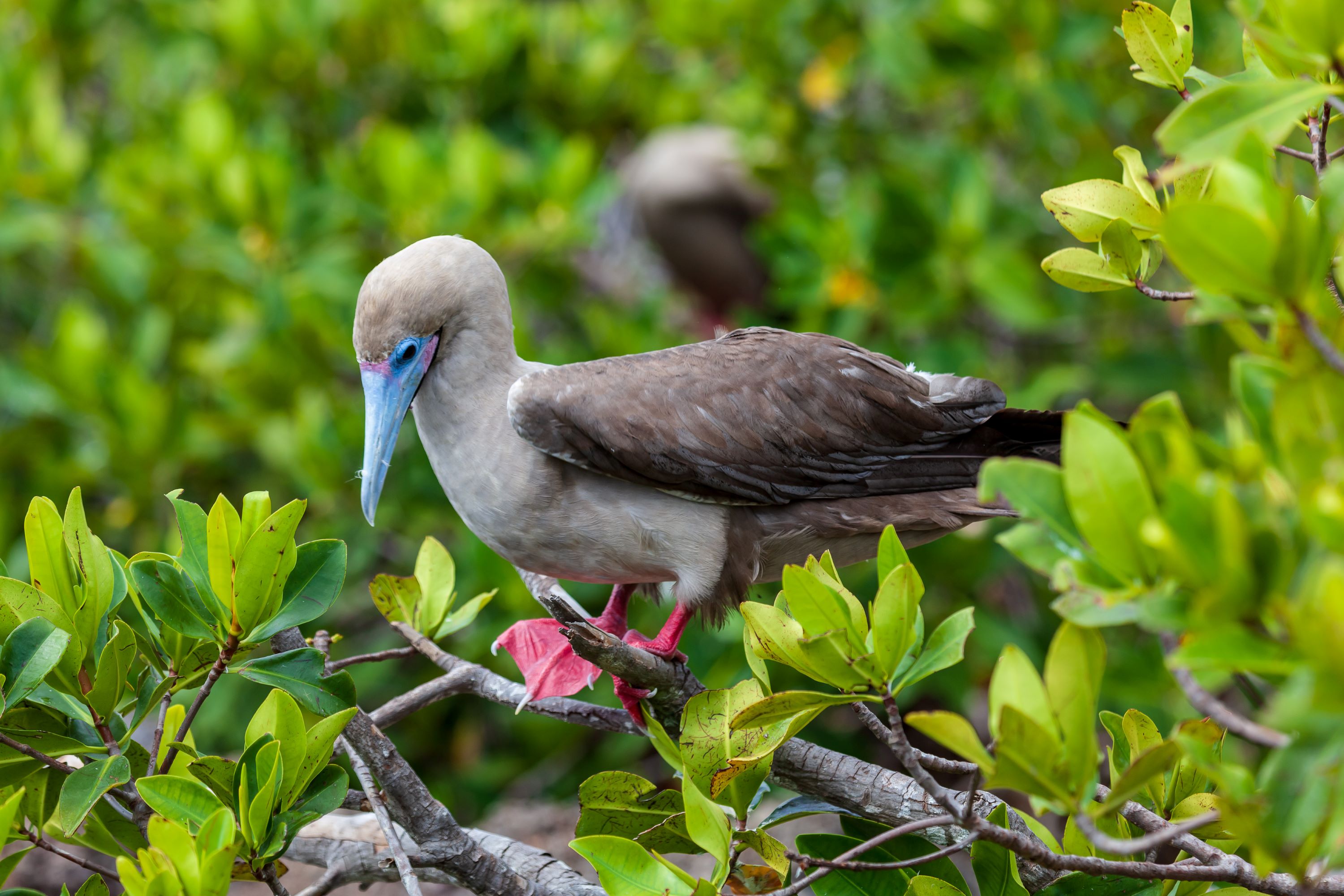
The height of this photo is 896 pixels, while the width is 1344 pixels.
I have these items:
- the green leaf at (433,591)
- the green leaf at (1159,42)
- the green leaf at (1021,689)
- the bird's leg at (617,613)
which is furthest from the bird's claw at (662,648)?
the green leaf at (1159,42)

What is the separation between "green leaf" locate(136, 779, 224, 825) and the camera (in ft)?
5.41

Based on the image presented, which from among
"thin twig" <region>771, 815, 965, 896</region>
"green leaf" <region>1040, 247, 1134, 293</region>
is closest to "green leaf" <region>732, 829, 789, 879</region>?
"thin twig" <region>771, 815, 965, 896</region>

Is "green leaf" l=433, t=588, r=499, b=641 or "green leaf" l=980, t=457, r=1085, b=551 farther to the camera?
"green leaf" l=433, t=588, r=499, b=641

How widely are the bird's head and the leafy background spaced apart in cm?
156

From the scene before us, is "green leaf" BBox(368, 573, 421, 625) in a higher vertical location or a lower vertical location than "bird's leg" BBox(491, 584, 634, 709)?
higher

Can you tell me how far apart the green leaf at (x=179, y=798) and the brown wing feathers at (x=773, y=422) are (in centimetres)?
104

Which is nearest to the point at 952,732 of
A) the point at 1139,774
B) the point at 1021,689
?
the point at 1021,689

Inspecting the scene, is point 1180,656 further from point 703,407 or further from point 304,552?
Result: point 703,407

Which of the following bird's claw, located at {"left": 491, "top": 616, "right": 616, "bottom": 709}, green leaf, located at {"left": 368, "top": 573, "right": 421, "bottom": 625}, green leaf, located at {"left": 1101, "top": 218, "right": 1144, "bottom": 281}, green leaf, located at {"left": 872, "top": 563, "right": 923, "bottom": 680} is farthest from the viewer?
bird's claw, located at {"left": 491, "top": 616, "right": 616, "bottom": 709}

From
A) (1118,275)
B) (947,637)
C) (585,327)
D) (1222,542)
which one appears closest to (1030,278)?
(585,327)

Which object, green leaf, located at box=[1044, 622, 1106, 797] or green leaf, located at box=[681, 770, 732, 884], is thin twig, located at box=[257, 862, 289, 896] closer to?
green leaf, located at box=[681, 770, 732, 884]

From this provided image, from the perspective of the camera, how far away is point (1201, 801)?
1783mm

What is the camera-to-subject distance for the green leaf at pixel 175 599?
5.76 feet

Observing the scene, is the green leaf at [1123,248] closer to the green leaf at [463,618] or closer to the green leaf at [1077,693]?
the green leaf at [1077,693]
